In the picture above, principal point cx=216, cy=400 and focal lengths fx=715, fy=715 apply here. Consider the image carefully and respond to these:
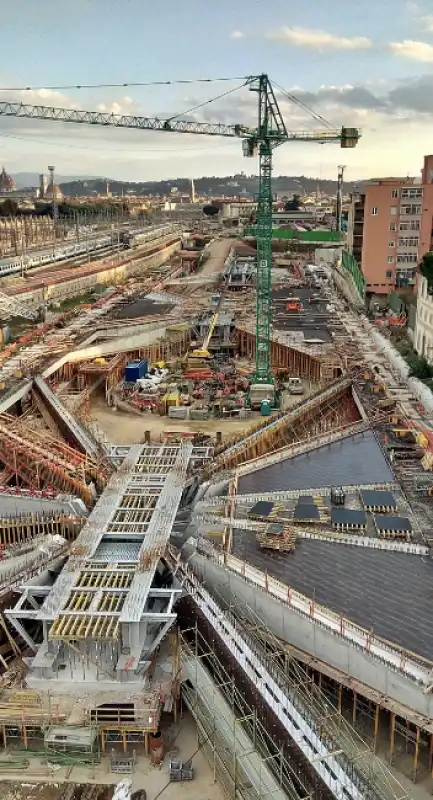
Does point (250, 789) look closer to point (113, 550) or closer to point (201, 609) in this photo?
point (201, 609)

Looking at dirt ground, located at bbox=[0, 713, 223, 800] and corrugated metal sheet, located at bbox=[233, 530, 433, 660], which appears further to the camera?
corrugated metal sheet, located at bbox=[233, 530, 433, 660]

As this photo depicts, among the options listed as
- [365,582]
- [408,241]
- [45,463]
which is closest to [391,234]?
[408,241]

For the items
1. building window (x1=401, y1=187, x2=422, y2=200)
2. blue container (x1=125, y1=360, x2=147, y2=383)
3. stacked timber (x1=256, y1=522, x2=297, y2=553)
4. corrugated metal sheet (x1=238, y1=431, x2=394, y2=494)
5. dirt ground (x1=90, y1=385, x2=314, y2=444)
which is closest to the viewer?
stacked timber (x1=256, y1=522, x2=297, y2=553)

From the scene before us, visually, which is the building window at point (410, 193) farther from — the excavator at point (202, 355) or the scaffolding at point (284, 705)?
the scaffolding at point (284, 705)

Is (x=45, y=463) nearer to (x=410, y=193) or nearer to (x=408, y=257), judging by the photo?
(x=408, y=257)

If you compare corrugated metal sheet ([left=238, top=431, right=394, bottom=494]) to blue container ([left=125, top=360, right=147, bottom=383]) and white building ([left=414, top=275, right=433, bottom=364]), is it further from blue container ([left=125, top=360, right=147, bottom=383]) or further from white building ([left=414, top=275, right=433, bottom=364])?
blue container ([left=125, top=360, right=147, bottom=383])

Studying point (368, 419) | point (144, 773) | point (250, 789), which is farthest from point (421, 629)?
point (368, 419)

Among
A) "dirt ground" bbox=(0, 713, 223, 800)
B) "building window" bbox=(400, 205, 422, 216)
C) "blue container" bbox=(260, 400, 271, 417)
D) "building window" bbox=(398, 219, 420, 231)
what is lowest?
"dirt ground" bbox=(0, 713, 223, 800)

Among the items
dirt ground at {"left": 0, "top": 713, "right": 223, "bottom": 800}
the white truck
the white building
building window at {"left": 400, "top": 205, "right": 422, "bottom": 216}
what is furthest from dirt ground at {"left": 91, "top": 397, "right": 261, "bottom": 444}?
building window at {"left": 400, "top": 205, "right": 422, "bottom": 216}
